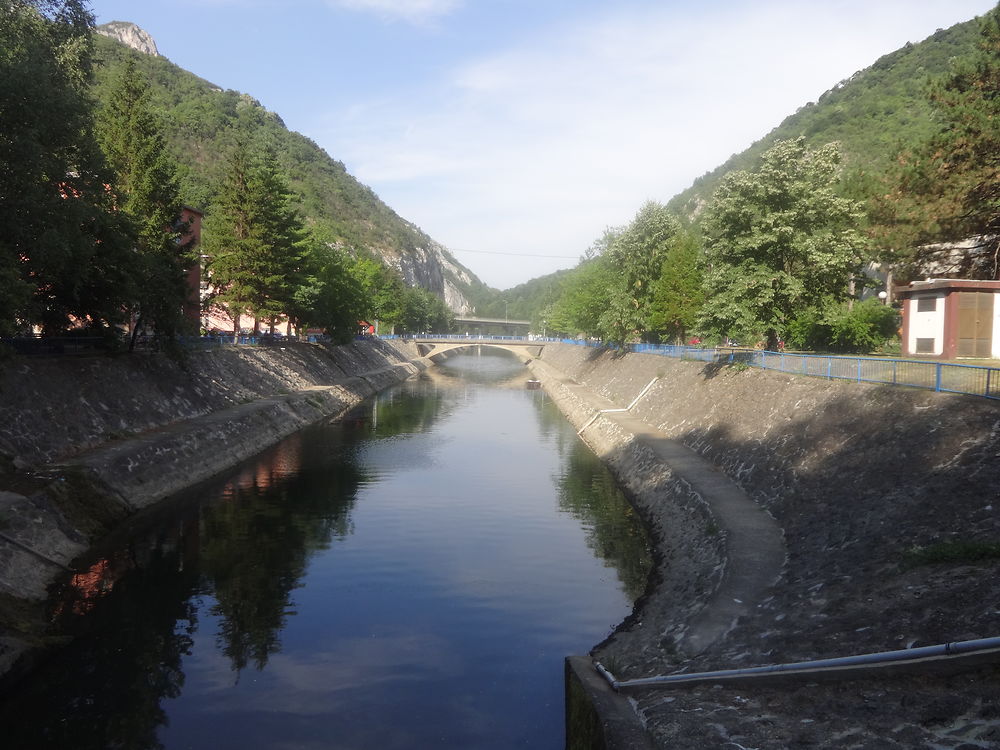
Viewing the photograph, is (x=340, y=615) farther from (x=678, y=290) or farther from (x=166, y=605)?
(x=678, y=290)

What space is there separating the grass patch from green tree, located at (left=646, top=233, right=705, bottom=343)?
44.6m

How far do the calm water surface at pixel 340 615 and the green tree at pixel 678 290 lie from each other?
92.3ft

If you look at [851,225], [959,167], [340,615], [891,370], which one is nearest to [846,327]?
[851,225]

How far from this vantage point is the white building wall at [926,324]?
31719mm

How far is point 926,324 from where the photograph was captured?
32594 mm

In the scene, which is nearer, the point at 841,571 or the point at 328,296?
the point at 841,571

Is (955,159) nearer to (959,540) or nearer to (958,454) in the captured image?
(958,454)

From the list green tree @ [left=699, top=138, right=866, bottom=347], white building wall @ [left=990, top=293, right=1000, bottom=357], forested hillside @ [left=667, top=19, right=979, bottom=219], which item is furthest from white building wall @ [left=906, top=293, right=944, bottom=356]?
forested hillside @ [left=667, top=19, right=979, bottom=219]

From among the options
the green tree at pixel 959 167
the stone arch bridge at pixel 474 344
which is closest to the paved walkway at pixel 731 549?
the green tree at pixel 959 167

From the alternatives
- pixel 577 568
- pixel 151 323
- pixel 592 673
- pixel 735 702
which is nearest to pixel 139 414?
pixel 151 323

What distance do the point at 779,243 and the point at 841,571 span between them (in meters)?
25.9

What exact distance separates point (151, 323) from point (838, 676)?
36018 mm

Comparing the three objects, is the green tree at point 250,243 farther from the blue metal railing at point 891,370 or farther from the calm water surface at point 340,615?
the blue metal railing at point 891,370

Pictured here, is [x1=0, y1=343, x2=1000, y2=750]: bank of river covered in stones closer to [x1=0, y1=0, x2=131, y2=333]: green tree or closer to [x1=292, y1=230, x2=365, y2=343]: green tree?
[x1=0, y1=0, x2=131, y2=333]: green tree
